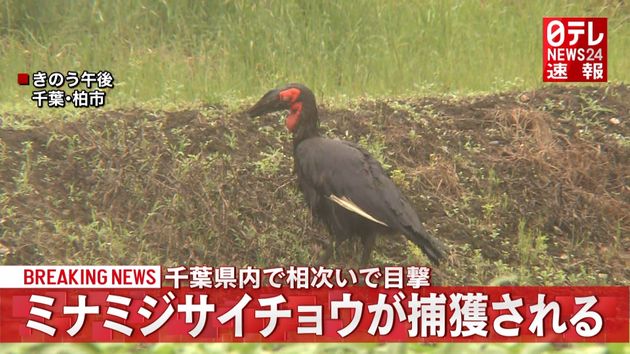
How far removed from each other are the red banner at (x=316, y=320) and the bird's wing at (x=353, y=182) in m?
1.73

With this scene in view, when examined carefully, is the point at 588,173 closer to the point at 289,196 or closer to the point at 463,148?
the point at 463,148

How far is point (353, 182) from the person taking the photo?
6.37m

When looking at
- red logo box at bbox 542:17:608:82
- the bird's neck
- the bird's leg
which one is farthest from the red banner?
red logo box at bbox 542:17:608:82

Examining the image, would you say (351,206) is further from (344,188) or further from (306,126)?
(306,126)

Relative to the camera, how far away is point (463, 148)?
7852 millimetres

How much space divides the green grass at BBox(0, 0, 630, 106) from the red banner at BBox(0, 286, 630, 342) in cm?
406

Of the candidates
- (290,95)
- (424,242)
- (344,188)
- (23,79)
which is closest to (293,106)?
(290,95)

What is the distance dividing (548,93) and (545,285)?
202 centimetres

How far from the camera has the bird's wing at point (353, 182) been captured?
6258 millimetres

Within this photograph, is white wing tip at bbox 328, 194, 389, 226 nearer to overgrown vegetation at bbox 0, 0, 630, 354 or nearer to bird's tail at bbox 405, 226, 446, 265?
bird's tail at bbox 405, 226, 446, 265

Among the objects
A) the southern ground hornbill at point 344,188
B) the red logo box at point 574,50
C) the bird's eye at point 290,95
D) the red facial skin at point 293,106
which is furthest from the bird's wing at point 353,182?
the red logo box at point 574,50

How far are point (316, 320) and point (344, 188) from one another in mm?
2135

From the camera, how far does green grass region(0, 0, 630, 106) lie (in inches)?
345
